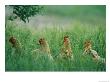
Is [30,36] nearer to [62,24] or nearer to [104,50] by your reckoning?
[62,24]

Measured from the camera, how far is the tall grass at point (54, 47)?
14.4 ft

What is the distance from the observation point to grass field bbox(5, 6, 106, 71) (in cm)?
438

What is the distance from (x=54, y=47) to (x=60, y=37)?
9 cm

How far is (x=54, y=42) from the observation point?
441 cm

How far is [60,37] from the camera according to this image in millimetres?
4414

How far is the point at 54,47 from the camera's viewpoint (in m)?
4.39

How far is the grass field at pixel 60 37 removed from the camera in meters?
4.38

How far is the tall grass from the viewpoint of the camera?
4.38 m
